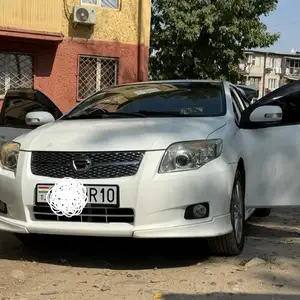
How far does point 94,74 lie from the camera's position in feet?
48.8

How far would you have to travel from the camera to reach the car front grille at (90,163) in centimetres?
416

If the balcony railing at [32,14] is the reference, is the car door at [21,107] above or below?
below

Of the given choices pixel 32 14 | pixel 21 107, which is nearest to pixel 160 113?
pixel 21 107

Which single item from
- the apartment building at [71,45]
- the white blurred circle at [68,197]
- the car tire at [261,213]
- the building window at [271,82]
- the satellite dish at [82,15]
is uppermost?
the satellite dish at [82,15]

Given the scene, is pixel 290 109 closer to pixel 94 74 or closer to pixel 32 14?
pixel 32 14

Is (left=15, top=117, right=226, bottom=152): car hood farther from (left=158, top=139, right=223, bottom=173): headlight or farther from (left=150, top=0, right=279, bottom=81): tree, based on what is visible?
(left=150, top=0, right=279, bottom=81): tree

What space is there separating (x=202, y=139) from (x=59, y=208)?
3.82 feet

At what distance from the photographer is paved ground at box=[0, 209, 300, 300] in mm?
3838

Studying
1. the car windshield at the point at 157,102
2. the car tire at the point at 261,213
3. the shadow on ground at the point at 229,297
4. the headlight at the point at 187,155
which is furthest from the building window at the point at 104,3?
the shadow on ground at the point at 229,297

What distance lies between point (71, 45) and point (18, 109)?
761cm

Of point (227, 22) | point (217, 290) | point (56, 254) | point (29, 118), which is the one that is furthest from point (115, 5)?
point (217, 290)

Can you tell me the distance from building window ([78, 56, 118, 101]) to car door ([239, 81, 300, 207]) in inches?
394

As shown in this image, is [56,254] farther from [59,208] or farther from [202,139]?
[202,139]

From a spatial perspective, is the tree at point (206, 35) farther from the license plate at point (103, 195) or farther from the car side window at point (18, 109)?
the license plate at point (103, 195)
